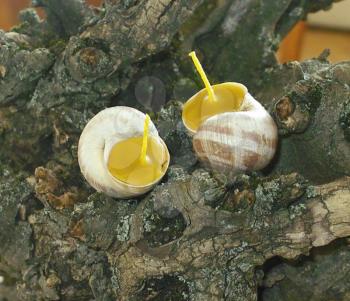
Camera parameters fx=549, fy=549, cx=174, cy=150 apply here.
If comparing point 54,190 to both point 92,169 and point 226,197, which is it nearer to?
point 92,169

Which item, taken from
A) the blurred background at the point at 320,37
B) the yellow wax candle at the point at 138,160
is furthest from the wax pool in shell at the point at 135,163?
the blurred background at the point at 320,37

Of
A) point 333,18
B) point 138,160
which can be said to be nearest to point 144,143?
point 138,160

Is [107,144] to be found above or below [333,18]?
above

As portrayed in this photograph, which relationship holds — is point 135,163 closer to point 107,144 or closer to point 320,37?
point 107,144

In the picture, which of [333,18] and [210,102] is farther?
[333,18]

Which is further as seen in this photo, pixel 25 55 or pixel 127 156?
pixel 25 55

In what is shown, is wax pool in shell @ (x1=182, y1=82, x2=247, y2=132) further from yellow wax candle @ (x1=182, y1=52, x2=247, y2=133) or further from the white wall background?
the white wall background

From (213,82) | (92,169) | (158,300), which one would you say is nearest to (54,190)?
(92,169)
